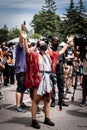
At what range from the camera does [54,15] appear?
339ft

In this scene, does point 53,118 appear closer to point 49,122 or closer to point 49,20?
point 49,122

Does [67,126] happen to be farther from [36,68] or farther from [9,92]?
[9,92]

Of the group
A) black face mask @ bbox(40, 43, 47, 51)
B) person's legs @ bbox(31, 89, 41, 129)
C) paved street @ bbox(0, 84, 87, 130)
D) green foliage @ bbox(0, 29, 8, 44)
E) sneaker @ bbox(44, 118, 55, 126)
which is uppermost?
black face mask @ bbox(40, 43, 47, 51)

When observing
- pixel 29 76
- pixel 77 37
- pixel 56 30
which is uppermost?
pixel 77 37

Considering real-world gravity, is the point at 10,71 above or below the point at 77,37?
below

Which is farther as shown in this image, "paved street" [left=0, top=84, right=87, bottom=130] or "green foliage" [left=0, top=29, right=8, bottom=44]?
"green foliage" [left=0, top=29, right=8, bottom=44]

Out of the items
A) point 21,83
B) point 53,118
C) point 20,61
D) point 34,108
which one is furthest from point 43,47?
point 21,83

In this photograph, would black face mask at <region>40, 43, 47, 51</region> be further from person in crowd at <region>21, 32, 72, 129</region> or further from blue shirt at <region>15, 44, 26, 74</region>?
blue shirt at <region>15, 44, 26, 74</region>

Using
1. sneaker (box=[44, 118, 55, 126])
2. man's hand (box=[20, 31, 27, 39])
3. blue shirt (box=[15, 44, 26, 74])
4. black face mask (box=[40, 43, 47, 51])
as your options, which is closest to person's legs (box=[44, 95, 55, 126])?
sneaker (box=[44, 118, 55, 126])

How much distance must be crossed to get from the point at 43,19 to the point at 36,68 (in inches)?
3810

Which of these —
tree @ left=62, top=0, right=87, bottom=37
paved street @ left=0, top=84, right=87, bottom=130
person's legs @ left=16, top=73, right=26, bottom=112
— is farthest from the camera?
tree @ left=62, top=0, right=87, bottom=37

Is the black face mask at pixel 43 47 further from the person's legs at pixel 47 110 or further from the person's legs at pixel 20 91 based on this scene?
the person's legs at pixel 20 91

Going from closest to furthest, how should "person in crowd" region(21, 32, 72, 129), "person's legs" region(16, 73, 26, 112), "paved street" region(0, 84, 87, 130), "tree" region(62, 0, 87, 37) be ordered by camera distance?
"person in crowd" region(21, 32, 72, 129)
"paved street" region(0, 84, 87, 130)
"person's legs" region(16, 73, 26, 112)
"tree" region(62, 0, 87, 37)

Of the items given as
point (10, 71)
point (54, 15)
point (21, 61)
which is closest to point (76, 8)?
point (54, 15)
